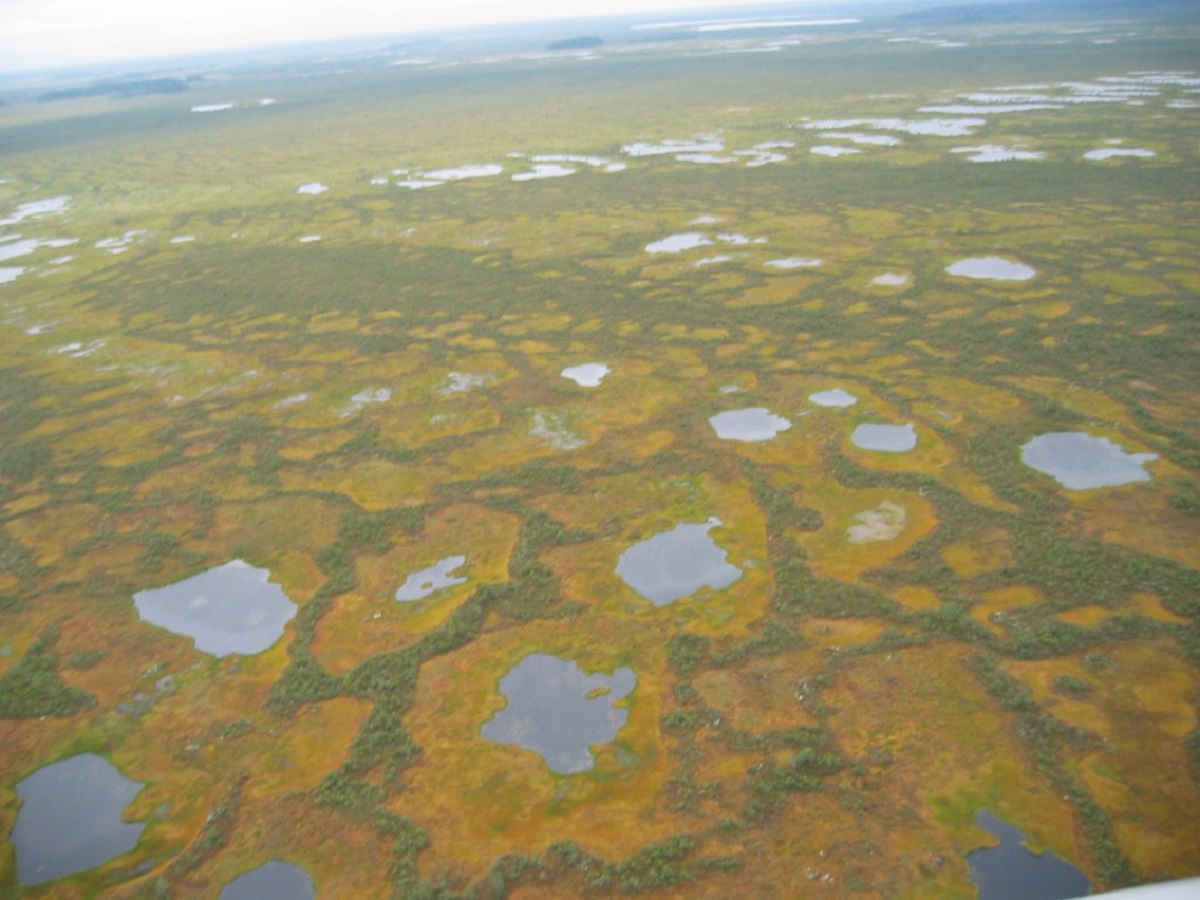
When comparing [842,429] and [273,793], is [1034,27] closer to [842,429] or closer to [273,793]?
[842,429]

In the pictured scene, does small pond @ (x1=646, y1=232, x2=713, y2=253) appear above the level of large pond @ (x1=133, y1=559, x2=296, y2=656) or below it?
above

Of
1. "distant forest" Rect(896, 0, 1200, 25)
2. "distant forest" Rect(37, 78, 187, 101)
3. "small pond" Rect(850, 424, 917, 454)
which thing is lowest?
"small pond" Rect(850, 424, 917, 454)

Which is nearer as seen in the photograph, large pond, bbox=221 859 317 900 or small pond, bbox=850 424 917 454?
large pond, bbox=221 859 317 900

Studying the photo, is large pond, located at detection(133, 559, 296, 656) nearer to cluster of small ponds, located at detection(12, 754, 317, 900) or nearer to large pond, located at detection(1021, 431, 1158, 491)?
cluster of small ponds, located at detection(12, 754, 317, 900)

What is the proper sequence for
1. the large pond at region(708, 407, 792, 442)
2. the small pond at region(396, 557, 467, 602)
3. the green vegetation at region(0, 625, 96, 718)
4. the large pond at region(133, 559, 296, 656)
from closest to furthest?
the green vegetation at region(0, 625, 96, 718) < the large pond at region(133, 559, 296, 656) < the small pond at region(396, 557, 467, 602) < the large pond at region(708, 407, 792, 442)

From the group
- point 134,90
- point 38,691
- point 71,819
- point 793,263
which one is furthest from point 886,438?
point 134,90

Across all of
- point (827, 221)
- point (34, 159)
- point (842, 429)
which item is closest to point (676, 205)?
point (827, 221)

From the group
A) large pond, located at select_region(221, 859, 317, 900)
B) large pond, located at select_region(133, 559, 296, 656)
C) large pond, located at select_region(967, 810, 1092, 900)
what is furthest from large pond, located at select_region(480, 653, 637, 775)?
large pond, located at select_region(967, 810, 1092, 900)

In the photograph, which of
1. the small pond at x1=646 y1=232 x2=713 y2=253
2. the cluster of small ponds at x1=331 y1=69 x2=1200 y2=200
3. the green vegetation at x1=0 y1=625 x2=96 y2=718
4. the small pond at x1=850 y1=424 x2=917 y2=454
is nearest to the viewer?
the green vegetation at x1=0 y1=625 x2=96 y2=718
